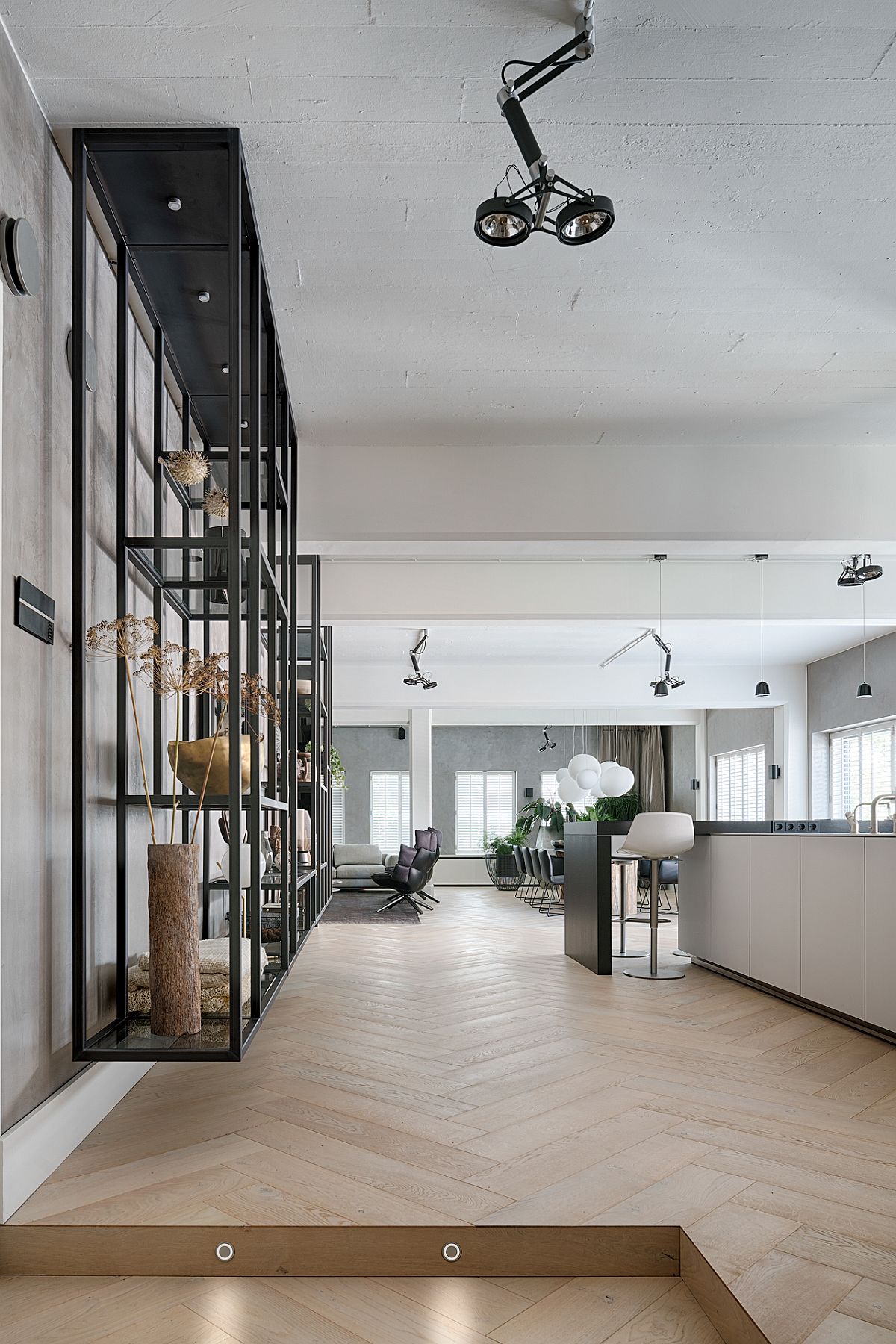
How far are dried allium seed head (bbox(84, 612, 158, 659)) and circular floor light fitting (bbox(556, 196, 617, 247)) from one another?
152cm

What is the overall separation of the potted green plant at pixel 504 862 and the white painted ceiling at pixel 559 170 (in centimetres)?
1123

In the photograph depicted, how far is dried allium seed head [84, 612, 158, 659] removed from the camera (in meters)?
2.76

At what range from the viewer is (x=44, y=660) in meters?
2.56

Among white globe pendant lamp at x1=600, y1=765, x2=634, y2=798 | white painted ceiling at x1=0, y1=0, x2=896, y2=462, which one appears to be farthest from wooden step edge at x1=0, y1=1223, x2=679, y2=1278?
white globe pendant lamp at x1=600, y1=765, x2=634, y2=798

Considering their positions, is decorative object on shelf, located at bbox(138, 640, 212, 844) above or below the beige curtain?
above

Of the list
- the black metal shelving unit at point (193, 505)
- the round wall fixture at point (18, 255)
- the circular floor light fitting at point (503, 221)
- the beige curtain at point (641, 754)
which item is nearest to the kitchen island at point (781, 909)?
the black metal shelving unit at point (193, 505)

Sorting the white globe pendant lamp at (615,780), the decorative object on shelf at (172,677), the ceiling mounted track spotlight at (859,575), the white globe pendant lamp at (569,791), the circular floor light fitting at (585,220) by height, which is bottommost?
the white globe pendant lamp at (569,791)

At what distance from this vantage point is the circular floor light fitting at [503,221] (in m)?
2.60

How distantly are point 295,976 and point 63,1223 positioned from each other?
142 inches

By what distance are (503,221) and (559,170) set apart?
22.2 inches

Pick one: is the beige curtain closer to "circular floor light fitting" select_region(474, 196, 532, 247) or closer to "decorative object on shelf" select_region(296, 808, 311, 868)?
"decorative object on shelf" select_region(296, 808, 311, 868)

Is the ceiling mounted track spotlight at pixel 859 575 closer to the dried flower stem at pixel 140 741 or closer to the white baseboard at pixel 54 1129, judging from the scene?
the dried flower stem at pixel 140 741

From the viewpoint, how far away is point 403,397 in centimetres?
468

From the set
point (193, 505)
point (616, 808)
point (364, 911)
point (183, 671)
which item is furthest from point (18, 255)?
point (616, 808)
